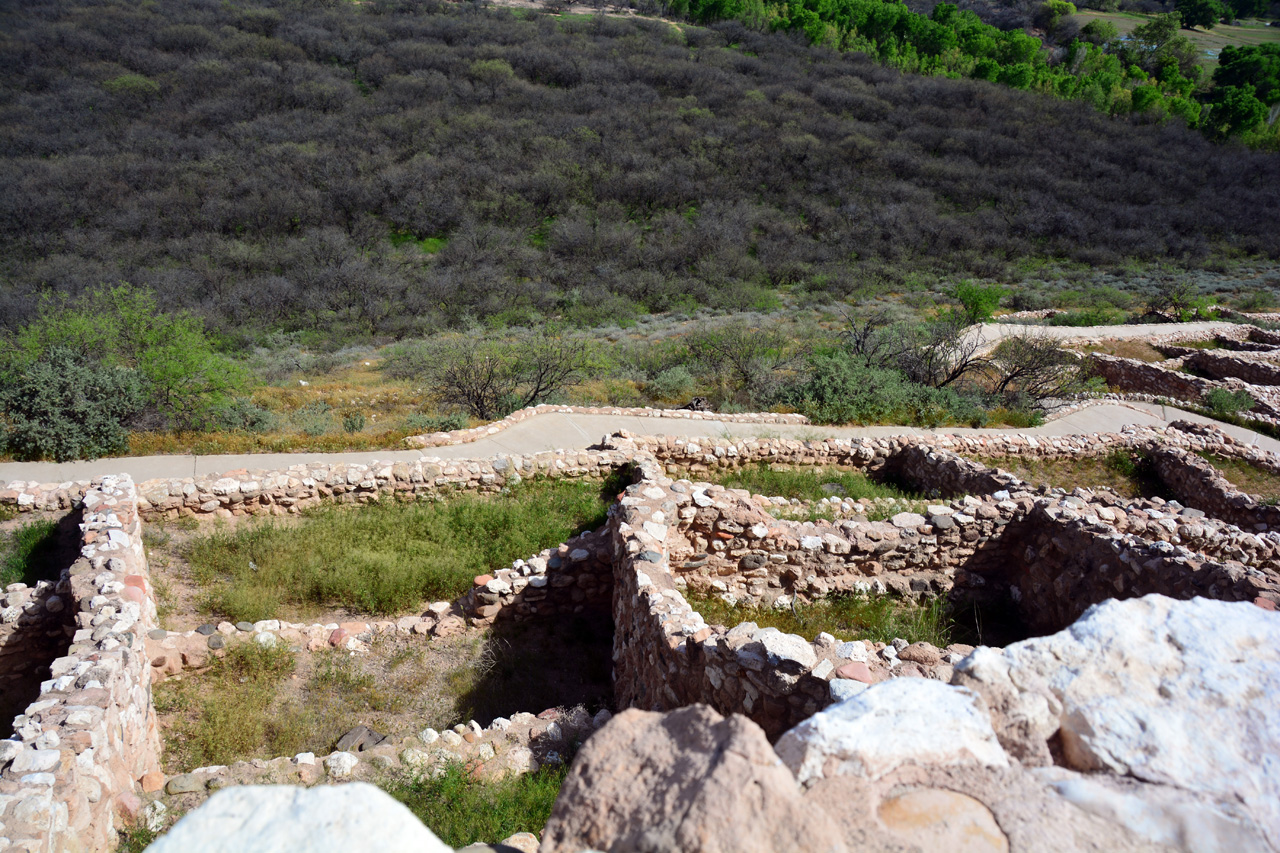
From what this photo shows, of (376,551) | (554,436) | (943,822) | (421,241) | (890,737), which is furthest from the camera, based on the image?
(421,241)

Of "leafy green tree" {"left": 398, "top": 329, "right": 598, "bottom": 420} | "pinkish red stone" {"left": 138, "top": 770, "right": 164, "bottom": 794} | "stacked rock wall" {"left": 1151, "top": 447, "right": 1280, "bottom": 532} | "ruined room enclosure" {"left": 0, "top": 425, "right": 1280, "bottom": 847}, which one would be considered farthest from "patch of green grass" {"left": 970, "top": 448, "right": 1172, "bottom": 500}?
"pinkish red stone" {"left": 138, "top": 770, "right": 164, "bottom": 794}

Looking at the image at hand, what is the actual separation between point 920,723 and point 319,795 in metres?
1.85

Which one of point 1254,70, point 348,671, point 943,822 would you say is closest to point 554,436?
point 348,671

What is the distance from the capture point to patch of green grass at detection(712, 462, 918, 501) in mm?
10078

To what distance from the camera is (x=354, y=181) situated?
34406mm

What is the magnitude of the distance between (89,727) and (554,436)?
7.58m

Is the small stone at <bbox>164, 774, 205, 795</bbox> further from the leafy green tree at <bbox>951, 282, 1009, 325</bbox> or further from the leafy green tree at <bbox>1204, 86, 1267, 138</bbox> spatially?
the leafy green tree at <bbox>1204, 86, 1267, 138</bbox>

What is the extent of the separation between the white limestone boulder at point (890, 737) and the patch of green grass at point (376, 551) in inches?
223

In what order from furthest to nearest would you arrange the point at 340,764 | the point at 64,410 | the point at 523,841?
the point at 64,410 → the point at 340,764 → the point at 523,841

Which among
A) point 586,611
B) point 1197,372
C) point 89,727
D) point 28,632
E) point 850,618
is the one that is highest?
point 89,727

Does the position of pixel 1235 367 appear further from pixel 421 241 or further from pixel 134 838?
pixel 421 241

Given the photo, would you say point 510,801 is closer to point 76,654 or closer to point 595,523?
point 76,654

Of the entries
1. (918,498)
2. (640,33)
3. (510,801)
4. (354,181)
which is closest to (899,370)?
(918,498)

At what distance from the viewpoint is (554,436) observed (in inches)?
439
